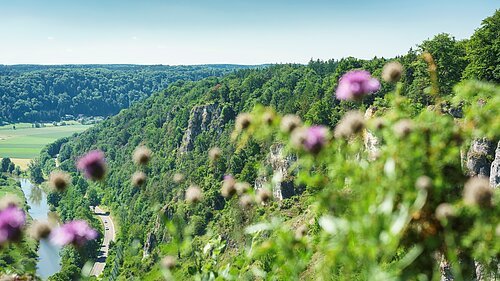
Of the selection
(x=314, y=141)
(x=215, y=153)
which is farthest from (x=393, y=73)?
(x=215, y=153)

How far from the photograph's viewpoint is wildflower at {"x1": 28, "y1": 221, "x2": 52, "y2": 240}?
4.36m

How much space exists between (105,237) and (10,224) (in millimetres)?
149212

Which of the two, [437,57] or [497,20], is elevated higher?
[497,20]

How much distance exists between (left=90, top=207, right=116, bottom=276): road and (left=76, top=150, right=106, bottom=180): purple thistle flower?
128588 mm

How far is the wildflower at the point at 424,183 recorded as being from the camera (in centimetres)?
296

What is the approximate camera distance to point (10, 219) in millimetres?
3896

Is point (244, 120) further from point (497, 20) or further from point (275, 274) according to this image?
point (497, 20)

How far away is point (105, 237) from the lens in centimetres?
14500

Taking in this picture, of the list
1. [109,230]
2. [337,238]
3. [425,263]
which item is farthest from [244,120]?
[109,230]

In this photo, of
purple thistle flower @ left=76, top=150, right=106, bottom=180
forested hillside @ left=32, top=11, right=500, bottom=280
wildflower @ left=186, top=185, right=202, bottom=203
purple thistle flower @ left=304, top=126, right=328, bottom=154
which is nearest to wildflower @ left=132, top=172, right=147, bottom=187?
forested hillside @ left=32, top=11, right=500, bottom=280

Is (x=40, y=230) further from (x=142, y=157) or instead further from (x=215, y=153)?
(x=215, y=153)

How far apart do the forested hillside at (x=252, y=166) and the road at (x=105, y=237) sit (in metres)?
3.92

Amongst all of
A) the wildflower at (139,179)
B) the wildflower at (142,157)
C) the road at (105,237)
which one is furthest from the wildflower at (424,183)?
the road at (105,237)

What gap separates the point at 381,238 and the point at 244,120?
2.10m
